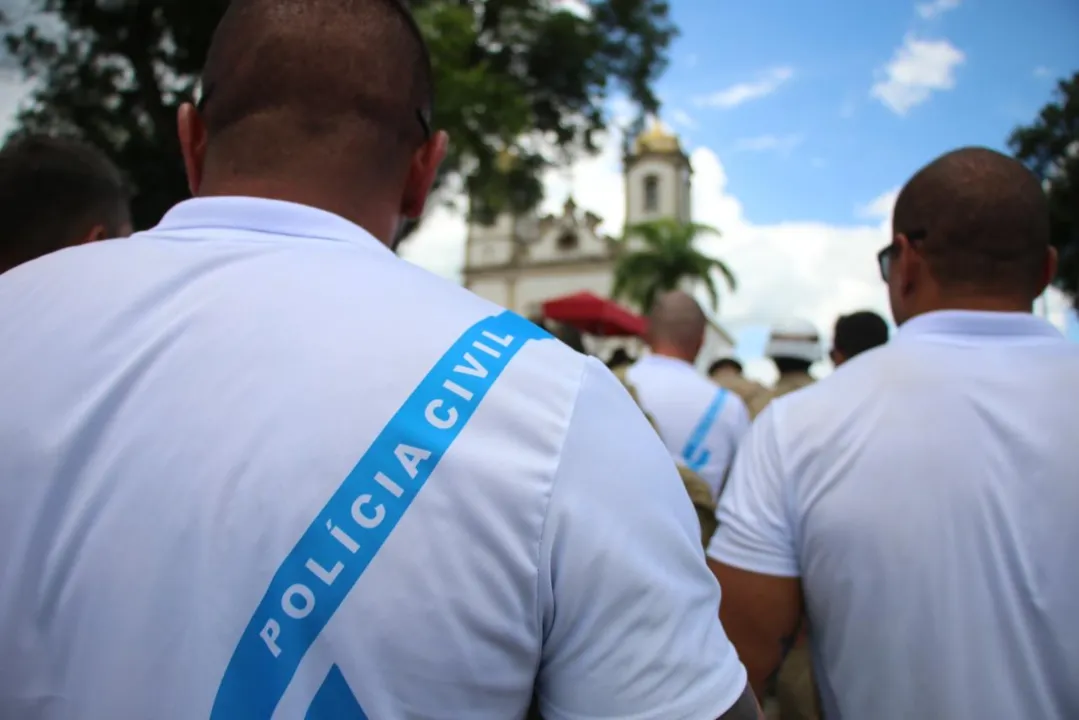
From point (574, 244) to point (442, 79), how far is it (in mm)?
31419

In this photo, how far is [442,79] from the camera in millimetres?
11305

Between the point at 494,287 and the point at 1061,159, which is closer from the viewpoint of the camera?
the point at 1061,159

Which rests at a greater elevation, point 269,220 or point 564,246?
point 564,246

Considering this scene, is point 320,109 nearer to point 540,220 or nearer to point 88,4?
point 88,4

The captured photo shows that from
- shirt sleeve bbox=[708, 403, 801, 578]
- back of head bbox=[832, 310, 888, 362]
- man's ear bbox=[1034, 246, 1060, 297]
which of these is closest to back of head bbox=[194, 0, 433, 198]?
shirt sleeve bbox=[708, 403, 801, 578]

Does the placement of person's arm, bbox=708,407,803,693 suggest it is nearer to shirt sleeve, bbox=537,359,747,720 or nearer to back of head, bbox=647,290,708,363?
shirt sleeve, bbox=537,359,747,720

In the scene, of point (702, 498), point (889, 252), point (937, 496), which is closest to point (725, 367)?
point (702, 498)

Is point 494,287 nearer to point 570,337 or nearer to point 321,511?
point 570,337

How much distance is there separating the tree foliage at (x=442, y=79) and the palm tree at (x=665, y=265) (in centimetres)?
1333

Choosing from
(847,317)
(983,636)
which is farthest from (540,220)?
(983,636)

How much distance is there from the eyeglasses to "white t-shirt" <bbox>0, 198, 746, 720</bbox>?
1.18 metres

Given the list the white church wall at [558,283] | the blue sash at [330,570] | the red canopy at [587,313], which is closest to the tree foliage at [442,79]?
the red canopy at [587,313]

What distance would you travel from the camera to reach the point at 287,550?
84 cm

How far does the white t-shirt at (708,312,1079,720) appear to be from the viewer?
1479mm
